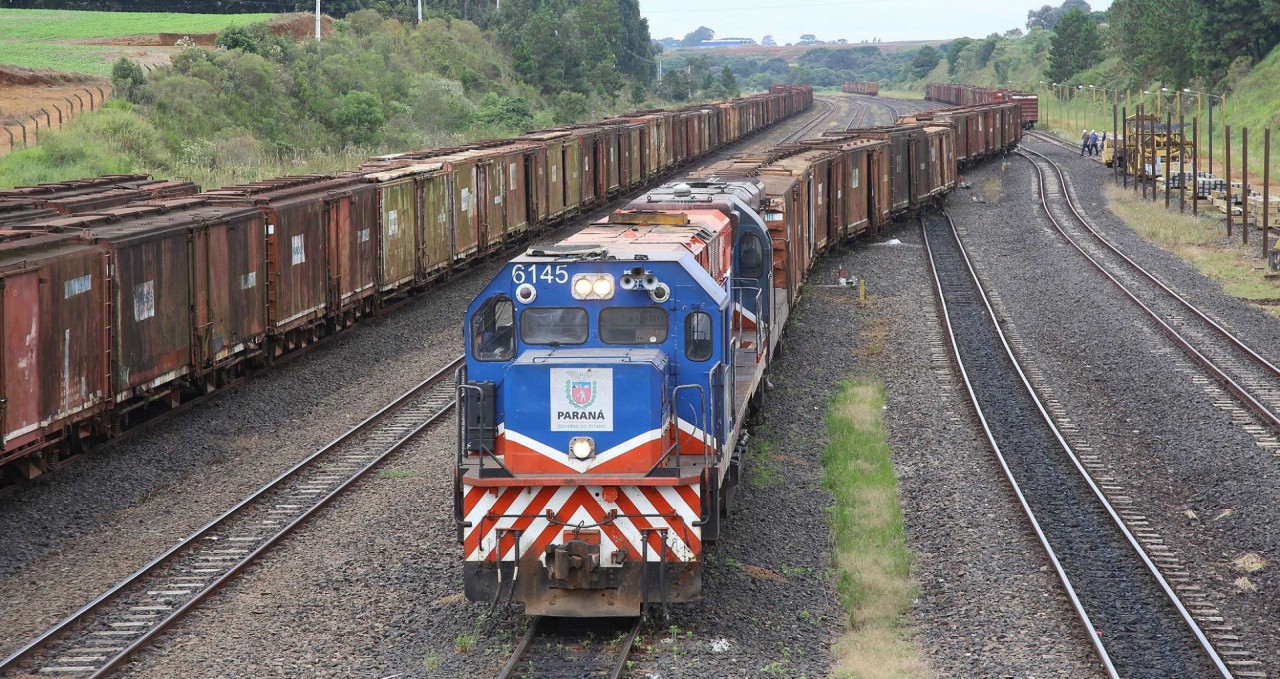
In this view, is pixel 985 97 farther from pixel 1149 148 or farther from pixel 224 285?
pixel 224 285

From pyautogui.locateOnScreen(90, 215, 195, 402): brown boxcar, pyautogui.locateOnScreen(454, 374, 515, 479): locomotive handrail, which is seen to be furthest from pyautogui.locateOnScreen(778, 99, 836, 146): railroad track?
pyautogui.locateOnScreen(454, 374, 515, 479): locomotive handrail

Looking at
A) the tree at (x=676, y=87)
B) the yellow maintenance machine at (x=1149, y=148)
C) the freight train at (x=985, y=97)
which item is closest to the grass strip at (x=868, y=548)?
the yellow maintenance machine at (x=1149, y=148)

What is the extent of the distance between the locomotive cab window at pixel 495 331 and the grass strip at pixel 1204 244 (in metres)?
21.7

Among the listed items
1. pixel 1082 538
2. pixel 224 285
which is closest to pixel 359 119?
pixel 224 285

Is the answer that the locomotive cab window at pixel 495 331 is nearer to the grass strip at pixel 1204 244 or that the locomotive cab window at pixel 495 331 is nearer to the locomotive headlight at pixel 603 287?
the locomotive headlight at pixel 603 287

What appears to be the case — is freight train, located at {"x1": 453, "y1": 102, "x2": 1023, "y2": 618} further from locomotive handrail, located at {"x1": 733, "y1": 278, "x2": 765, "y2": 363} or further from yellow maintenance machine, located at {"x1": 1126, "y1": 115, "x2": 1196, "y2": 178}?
yellow maintenance machine, located at {"x1": 1126, "y1": 115, "x2": 1196, "y2": 178}

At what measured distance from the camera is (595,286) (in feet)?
37.2

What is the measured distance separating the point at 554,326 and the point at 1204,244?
31201 mm

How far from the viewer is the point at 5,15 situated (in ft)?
283

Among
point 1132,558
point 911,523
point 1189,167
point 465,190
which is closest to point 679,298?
point 911,523

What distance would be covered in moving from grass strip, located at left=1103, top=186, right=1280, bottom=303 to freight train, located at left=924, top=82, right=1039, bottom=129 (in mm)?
31702

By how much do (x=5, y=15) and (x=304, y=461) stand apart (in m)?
82.4

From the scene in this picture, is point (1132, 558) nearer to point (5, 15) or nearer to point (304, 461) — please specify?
point (304, 461)

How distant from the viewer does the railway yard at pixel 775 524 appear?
11.4m
